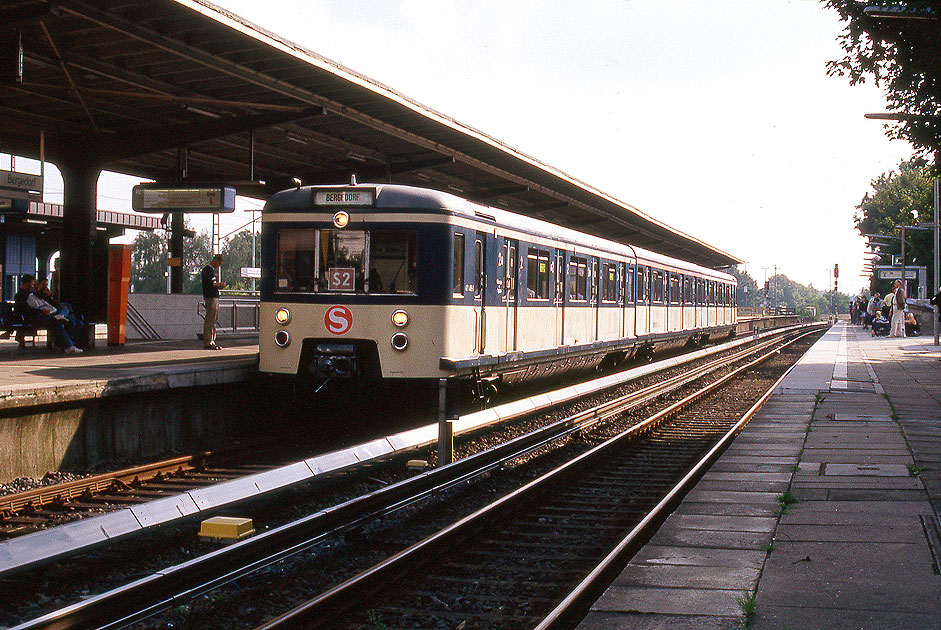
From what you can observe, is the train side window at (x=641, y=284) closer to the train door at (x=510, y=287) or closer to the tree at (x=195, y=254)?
the train door at (x=510, y=287)

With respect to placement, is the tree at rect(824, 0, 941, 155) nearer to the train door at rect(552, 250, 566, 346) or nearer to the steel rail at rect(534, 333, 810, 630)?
the train door at rect(552, 250, 566, 346)

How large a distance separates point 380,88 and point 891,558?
10.3 metres

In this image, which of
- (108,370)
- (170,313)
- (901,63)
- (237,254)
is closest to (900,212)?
(901,63)

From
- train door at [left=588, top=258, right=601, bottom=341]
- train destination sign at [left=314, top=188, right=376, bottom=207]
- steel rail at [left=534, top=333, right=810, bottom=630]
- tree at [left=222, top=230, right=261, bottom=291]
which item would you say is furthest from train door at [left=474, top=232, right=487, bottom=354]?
tree at [left=222, top=230, right=261, bottom=291]

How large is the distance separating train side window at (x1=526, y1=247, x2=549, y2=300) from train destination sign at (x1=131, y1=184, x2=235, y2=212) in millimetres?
4781

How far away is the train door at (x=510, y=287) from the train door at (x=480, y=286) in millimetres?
825

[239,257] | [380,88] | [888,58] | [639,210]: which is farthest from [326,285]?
[239,257]

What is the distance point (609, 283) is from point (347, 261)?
981cm

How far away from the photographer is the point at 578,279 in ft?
59.6

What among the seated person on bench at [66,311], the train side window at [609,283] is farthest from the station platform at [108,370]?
the train side window at [609,283]

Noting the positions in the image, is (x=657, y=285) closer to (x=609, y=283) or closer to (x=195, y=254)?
(x=609, y=283)

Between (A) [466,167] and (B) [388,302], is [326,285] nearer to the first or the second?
(B) [388,302]

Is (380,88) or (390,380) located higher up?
(380,88)

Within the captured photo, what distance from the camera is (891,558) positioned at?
6.10m
